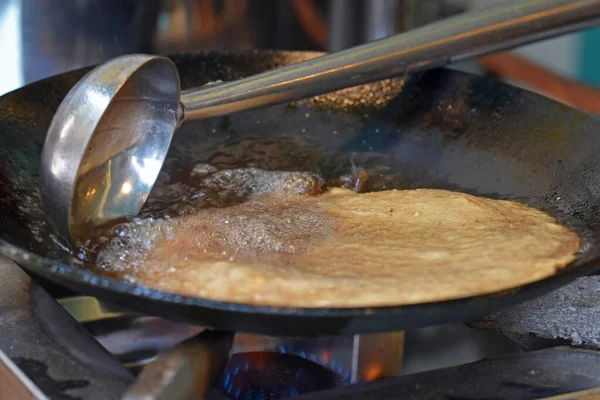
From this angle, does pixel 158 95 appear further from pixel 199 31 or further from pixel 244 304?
pixel 199 31

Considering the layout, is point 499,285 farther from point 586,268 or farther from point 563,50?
point 563,50

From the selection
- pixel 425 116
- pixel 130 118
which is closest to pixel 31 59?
pixel 130 118

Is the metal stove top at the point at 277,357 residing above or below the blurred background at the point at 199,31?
below

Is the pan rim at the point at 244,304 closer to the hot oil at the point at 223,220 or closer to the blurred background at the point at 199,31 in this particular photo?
the hot oil at the point at 223,220

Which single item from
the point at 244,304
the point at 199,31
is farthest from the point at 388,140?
the point at 244,304

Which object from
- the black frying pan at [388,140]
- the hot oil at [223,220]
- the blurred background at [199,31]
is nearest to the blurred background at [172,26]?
the blurred background at [199,31]
